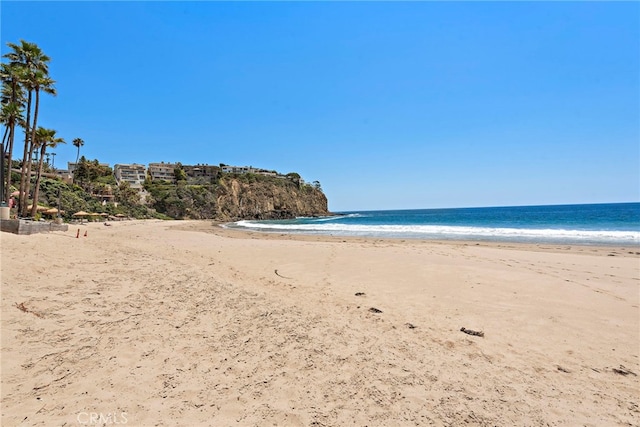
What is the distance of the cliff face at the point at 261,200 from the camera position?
91.6m

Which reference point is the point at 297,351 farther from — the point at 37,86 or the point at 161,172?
the point at 161,172

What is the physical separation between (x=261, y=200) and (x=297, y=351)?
10106 cm

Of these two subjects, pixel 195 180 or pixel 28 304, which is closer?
pixel 28 304

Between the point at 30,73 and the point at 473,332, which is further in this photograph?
the point at 30,73

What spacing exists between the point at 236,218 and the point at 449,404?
9310 cm

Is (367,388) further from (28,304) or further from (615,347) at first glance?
(28,304)

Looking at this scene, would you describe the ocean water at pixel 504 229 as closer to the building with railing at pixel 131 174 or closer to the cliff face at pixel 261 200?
the cliff face at pixel 261 200

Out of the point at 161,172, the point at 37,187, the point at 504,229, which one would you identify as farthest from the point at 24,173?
the point at 161,172

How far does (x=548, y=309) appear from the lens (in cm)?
659

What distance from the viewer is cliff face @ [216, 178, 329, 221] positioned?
91631mm

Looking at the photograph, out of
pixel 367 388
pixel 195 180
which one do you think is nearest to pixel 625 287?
pixel 367 388

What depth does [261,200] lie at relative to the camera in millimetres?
103000

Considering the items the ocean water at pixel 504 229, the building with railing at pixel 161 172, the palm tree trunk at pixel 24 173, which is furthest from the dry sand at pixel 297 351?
the building with railing at pixel 161 172

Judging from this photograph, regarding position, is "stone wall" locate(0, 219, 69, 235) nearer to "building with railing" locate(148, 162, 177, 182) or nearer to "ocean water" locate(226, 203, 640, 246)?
"ocean water" locate(226, 203, 640, 246)
